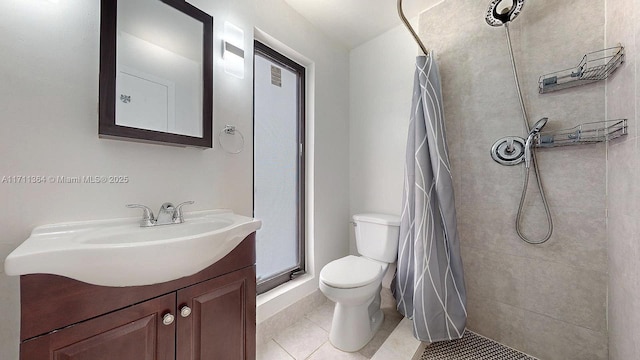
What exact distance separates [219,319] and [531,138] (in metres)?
1.78

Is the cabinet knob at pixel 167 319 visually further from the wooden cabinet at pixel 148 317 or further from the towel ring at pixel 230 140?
the towel ring at pixel 230 140

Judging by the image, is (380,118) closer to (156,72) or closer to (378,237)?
(378,237)

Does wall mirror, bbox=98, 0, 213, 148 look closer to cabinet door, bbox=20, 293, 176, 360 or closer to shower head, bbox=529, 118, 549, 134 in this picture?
cabinet door, bbox=20, 293, 176, 360

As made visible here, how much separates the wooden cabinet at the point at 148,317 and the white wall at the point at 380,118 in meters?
1.28

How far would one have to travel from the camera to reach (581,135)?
116 cm

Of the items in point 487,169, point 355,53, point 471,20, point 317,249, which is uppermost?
point 355,53

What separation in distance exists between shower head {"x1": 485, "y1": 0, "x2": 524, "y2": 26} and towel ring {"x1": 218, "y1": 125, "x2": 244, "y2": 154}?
1.62 metres

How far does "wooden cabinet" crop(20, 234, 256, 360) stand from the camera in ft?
1.88

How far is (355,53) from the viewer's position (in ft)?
7.04

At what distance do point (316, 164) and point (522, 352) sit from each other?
1757mm

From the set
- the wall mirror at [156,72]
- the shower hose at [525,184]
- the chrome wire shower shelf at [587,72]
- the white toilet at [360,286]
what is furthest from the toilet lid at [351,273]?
the chrome wire shower shelf at [587,72]

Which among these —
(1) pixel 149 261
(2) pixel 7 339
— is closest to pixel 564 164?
(1) pixel 149 261

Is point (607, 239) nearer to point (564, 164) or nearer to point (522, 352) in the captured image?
point (564, 164)

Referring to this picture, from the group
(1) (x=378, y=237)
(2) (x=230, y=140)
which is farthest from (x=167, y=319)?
(1) (x=378, y=237)
